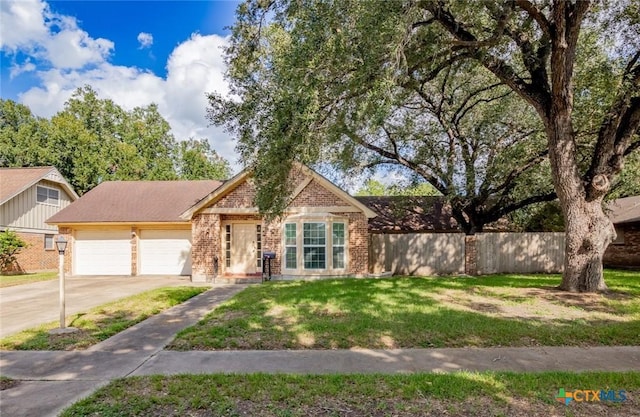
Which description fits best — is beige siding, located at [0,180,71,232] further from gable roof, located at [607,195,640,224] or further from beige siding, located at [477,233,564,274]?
gable roof, located at [607,195,640,224]

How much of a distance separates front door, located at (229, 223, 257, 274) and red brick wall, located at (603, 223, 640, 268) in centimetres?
1872

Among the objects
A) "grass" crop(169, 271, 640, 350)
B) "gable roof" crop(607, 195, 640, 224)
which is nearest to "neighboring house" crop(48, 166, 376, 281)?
"grass" crop(169, 271, 640, 350)

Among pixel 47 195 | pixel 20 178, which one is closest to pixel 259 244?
pixel 47 195

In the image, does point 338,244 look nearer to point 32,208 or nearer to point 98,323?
point 98,323

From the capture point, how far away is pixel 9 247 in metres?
17.9

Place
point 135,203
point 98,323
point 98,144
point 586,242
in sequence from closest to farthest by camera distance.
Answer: point 98,323, point 586,242, point 135,203, point 98,144

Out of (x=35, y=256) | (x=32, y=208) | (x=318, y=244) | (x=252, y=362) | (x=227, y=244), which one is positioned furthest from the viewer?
(x=32, y=208)

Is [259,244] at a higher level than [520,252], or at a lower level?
higher

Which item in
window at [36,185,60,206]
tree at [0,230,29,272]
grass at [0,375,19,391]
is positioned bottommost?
grass at [0,375,19,391]

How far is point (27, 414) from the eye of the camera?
3.55 metres

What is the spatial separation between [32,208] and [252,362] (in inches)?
849

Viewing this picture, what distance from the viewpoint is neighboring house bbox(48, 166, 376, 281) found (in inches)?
541

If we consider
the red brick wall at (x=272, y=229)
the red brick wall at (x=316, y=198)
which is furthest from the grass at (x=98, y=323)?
the red brick wall at (x=316, y=198)

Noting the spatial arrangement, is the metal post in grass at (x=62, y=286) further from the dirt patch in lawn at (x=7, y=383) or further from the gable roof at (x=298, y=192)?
the gable roof at (x=298, y=192)
